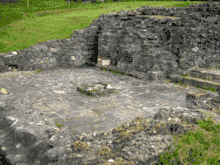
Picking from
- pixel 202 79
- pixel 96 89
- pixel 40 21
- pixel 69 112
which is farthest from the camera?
pixel 40 21

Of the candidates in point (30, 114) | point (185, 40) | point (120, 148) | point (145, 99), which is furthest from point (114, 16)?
point (120, 148)

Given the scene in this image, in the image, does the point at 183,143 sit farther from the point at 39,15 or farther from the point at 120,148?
the point at 39,15

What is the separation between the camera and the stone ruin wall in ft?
28.3

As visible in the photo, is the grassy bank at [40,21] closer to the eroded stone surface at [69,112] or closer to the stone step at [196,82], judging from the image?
the eroded stone surface at [69,112]

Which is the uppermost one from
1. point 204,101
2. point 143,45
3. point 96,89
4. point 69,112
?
point 143,45

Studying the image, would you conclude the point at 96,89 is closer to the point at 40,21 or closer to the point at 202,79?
the point at 202,79

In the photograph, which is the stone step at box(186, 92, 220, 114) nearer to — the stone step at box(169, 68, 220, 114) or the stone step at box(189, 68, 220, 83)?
the stone step at box(169, 68, 220, 114)

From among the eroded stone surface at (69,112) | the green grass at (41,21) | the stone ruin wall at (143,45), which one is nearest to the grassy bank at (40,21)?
the green grass at (41,21)

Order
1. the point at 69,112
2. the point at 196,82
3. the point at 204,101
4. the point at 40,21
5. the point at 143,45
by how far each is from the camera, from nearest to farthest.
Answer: the point at 204,101 < the point at 69,112 < the point at 196,82 < the point at 143,45 < the point at 40,21

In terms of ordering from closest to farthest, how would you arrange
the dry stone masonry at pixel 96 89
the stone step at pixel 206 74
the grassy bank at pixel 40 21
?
the dry stone masonry at pixel 96 89, the stone step at pixel 206 74, the grassy bank at pixel 40 21

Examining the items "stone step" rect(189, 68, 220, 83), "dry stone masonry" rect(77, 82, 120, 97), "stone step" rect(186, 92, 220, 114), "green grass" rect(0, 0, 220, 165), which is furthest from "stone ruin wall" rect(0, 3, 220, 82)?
"stone step" rect(186, 92, 220, 114)

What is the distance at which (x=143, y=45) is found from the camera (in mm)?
9125

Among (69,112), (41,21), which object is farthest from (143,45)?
(41,21)

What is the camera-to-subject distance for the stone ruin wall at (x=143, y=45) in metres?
8.62
